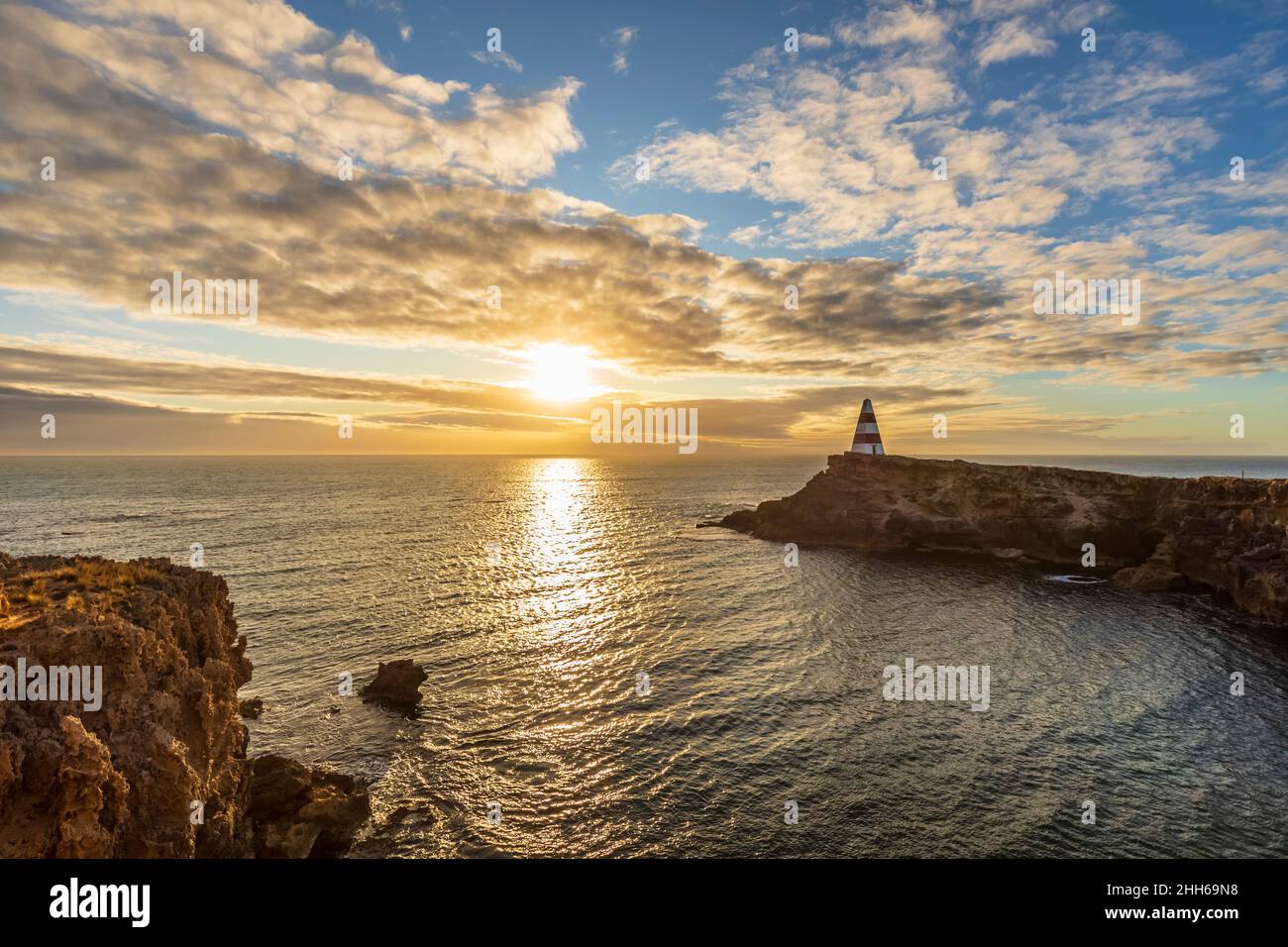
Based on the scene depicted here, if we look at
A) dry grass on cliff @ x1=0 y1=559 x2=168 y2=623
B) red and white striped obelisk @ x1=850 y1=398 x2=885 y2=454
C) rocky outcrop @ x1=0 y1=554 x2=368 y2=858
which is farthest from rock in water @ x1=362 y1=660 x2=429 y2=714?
red and white striped obelisk @ x1=850 y1=398 x2=885 y2=454

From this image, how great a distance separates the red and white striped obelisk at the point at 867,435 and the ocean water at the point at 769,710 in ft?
75.8

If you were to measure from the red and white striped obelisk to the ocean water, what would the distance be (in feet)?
75.8

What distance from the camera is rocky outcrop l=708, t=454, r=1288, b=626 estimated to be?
173 feet

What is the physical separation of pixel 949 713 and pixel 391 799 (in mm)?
29468

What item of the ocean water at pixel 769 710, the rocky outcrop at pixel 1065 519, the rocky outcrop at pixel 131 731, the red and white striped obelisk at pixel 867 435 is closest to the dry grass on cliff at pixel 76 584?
the rocky outcrop at pixel 131 731

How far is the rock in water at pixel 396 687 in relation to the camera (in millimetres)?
33531

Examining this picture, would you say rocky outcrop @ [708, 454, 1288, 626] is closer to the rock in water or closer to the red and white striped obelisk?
the red and white striped obelisk

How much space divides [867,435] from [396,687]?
76337 mm

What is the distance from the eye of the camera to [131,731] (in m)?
15.1

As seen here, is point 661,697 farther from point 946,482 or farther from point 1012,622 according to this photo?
point 946,482

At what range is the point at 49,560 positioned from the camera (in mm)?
21109

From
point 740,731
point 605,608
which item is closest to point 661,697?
point 740,731

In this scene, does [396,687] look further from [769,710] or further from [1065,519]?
[1065,519]

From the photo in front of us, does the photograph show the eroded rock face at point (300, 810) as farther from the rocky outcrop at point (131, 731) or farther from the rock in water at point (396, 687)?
the rock in water at point (396, 687)
